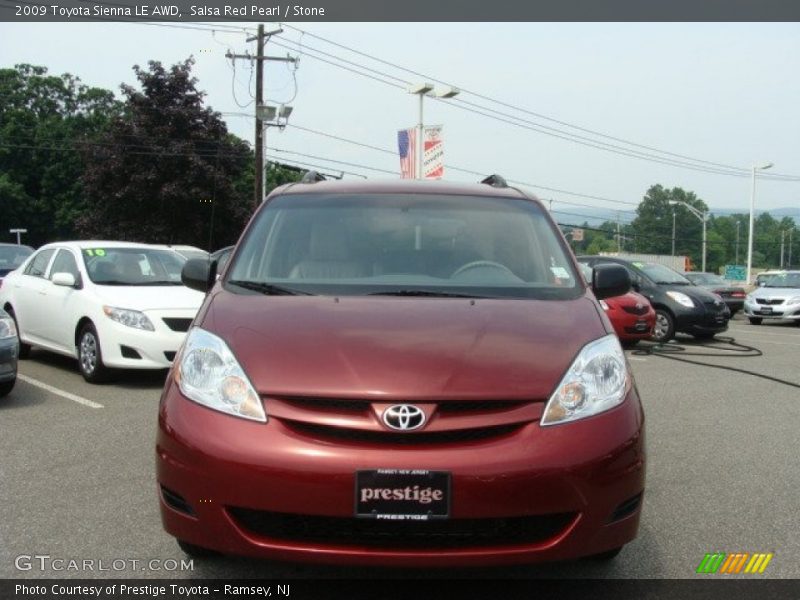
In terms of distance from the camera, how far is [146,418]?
6781 millimetres

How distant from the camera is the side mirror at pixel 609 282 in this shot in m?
4.31

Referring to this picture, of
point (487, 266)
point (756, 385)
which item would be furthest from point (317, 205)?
point (756, 385)

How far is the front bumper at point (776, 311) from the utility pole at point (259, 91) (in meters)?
15.0

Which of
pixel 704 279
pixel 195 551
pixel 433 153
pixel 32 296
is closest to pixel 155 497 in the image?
pixel 195 551

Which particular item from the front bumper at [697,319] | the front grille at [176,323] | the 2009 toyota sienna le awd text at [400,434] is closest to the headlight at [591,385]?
the 2009 toyota sienna le awd text at [400,434]

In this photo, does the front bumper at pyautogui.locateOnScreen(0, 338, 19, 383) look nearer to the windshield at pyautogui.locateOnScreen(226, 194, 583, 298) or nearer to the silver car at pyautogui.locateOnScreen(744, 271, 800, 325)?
the windshield at pyautogui.locateOnScreen(226, 194, 583, 298)

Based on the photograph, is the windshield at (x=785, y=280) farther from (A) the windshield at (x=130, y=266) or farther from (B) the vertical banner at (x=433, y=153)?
(A) the windshield at (x=130, y=266)

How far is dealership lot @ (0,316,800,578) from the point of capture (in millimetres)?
3557

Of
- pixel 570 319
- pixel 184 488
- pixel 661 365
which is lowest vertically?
pixel 661 365

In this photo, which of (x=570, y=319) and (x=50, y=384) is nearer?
(x=570, y=319)

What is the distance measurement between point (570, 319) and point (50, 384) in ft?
22.0

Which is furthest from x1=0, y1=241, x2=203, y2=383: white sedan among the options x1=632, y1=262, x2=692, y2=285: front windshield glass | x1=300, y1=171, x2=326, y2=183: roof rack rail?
x1=632, y1=262, x2=692, y2=285: front windshield glass

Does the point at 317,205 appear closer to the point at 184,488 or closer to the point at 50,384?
the point at 184,488

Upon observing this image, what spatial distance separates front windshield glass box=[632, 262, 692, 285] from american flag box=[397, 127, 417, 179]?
8.46 meters
